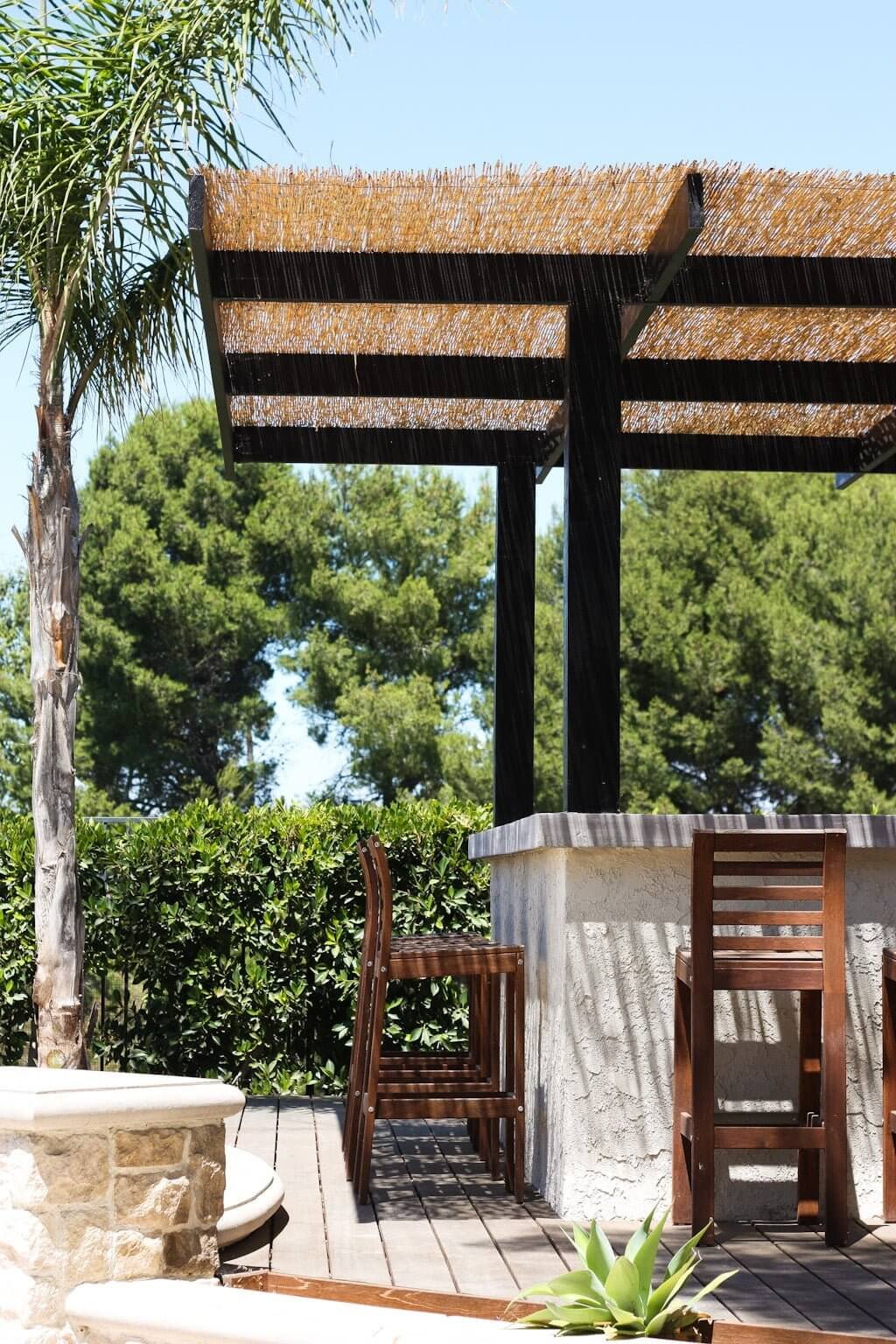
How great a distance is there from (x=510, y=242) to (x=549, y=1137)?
3.04 metres

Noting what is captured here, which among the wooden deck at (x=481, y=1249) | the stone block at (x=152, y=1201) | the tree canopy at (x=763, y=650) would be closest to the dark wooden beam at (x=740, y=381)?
the wooden deck at (x=481, y=1249)

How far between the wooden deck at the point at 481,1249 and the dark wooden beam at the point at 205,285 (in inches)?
121

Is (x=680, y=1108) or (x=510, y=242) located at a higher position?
(x=510, y=242)

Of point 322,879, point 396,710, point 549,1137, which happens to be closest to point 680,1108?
point 549,1137

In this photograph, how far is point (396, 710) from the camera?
82.7ft

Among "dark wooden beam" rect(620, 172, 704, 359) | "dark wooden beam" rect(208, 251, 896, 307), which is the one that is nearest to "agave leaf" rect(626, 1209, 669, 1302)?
"dark wooden beam" rect(620, 172, 704, 359)

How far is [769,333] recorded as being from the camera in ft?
20.0

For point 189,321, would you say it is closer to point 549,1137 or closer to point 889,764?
point 549,1137

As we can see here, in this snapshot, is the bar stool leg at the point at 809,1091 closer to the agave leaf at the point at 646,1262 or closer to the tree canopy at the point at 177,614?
the agave leaf at the point at 646,1262

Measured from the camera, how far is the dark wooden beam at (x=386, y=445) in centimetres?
707

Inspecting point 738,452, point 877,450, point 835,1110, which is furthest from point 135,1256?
point 877,450

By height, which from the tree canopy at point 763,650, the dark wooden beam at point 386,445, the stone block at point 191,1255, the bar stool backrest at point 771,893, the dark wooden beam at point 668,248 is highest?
the tree canopy at point 763,650

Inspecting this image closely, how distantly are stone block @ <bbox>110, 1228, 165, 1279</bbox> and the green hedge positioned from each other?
13.8ft

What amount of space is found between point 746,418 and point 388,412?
1.70 meters
